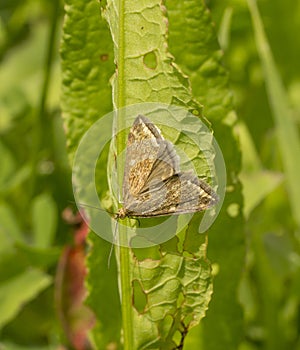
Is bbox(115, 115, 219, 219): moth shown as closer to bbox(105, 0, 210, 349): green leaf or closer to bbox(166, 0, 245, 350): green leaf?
bbox(105, 0, 210, 349): green leaf

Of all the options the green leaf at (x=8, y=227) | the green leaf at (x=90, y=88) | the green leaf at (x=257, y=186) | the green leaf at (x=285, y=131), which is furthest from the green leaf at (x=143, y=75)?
the green leaf at (x=8, y=227)

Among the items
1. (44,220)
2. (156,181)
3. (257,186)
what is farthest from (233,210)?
(44,220)

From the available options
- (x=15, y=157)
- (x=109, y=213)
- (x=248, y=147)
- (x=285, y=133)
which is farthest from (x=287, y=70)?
(x=109, y=213)

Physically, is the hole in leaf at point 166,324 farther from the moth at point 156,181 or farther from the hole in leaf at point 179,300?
the moth at point 156,181

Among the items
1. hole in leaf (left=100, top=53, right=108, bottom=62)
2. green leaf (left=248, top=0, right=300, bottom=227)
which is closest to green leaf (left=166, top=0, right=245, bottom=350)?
hole in leaf (left=100, top=53, right=108, bottom=62)

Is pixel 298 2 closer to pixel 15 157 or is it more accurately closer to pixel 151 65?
pixel 15 157

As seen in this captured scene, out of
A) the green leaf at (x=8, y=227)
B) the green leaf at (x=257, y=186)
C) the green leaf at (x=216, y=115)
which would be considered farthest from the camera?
the green leaf at (x=8, y=227)

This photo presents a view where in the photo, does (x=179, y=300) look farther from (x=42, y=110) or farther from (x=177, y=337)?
(x=42, y=110)

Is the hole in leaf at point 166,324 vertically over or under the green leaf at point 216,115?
under
